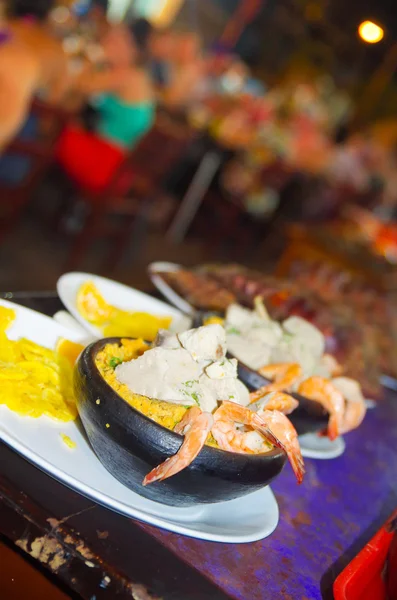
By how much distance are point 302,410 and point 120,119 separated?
443 centimetres

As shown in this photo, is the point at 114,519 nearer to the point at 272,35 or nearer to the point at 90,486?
the point at 90,486

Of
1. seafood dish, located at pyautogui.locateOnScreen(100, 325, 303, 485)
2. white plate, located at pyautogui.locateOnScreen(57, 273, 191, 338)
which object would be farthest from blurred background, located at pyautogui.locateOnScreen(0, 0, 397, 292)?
seafood dish, located at pyautogui.locateOnScreen(100, 325, 303, 485)

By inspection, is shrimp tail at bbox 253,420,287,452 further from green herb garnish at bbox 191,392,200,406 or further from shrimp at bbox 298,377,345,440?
shrimp at bbox 298,377,345,440

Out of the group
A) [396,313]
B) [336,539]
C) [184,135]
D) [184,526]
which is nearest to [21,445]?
[184,526]

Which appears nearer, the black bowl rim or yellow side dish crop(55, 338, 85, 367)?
the black bowl rim

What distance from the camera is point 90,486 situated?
3.26 ft

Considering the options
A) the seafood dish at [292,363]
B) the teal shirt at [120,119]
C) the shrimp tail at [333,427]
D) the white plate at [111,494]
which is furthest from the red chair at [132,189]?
the white plate at [111,494]

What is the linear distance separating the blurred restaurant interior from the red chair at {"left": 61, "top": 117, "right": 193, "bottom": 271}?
0.01 metres

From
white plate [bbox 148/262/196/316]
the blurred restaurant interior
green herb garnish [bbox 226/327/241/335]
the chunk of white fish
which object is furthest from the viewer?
the blurred restaurant interior

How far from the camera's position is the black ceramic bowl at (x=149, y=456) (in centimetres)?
95

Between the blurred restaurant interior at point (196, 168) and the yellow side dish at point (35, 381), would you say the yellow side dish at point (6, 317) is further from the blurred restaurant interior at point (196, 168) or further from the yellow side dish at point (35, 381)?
the blurred restaurant interior at point (196, 168)

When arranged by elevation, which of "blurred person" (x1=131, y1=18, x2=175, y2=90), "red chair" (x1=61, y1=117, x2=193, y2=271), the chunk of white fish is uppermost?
"blurred person" (x1=131, y1=18, x2=175, y2=90)

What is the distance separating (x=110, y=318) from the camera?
1575 mm

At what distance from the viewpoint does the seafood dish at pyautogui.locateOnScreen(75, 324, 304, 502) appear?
95 centimetres
